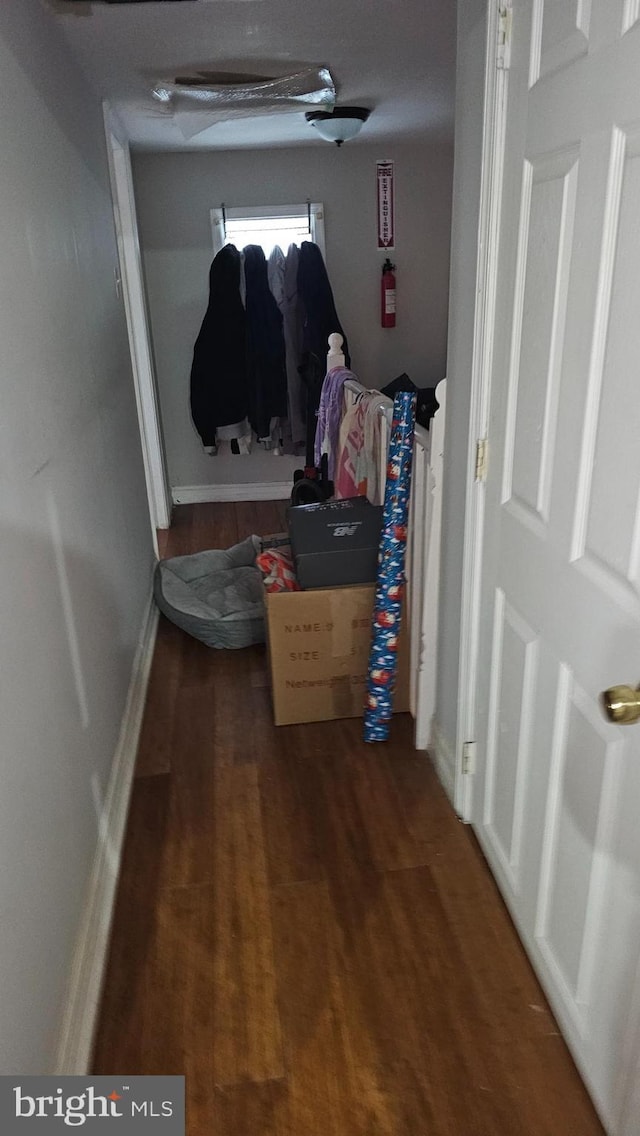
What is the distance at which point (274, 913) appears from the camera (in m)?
1.79

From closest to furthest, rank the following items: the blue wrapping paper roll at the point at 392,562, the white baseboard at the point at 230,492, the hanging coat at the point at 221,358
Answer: the blue wrapping paper roll at the point at 392,562 → the hanging coat at the point at 221,358 → the white baseboard at the point at 230,492

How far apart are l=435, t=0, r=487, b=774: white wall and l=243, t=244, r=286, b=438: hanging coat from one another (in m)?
2.77

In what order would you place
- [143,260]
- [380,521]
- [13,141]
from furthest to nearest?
1. [143,260]
2. [380,521]
3. [13,141]

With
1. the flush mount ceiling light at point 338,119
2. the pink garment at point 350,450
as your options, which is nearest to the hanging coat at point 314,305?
the flush mount ceiling light at point 338,119

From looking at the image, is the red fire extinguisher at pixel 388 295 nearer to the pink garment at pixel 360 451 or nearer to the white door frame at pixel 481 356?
the pink garment at pixel 360 451

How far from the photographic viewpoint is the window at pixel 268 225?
458cm

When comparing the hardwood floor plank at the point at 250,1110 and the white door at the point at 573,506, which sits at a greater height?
the white door at the point at 573,506

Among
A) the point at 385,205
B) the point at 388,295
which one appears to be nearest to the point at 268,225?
the point at 385,205

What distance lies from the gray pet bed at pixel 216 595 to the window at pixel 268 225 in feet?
7.24

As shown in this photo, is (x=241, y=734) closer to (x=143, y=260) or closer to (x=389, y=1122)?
(x=389, y=1122)

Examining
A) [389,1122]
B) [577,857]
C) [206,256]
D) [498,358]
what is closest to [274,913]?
[389,1122]

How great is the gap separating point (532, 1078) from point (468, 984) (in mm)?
220

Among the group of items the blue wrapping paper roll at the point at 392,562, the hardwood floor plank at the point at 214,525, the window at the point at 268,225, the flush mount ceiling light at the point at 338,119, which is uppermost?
the flush mount ceiling light at the point at 338,119

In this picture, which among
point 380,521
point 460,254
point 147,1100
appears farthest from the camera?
point 380,521
